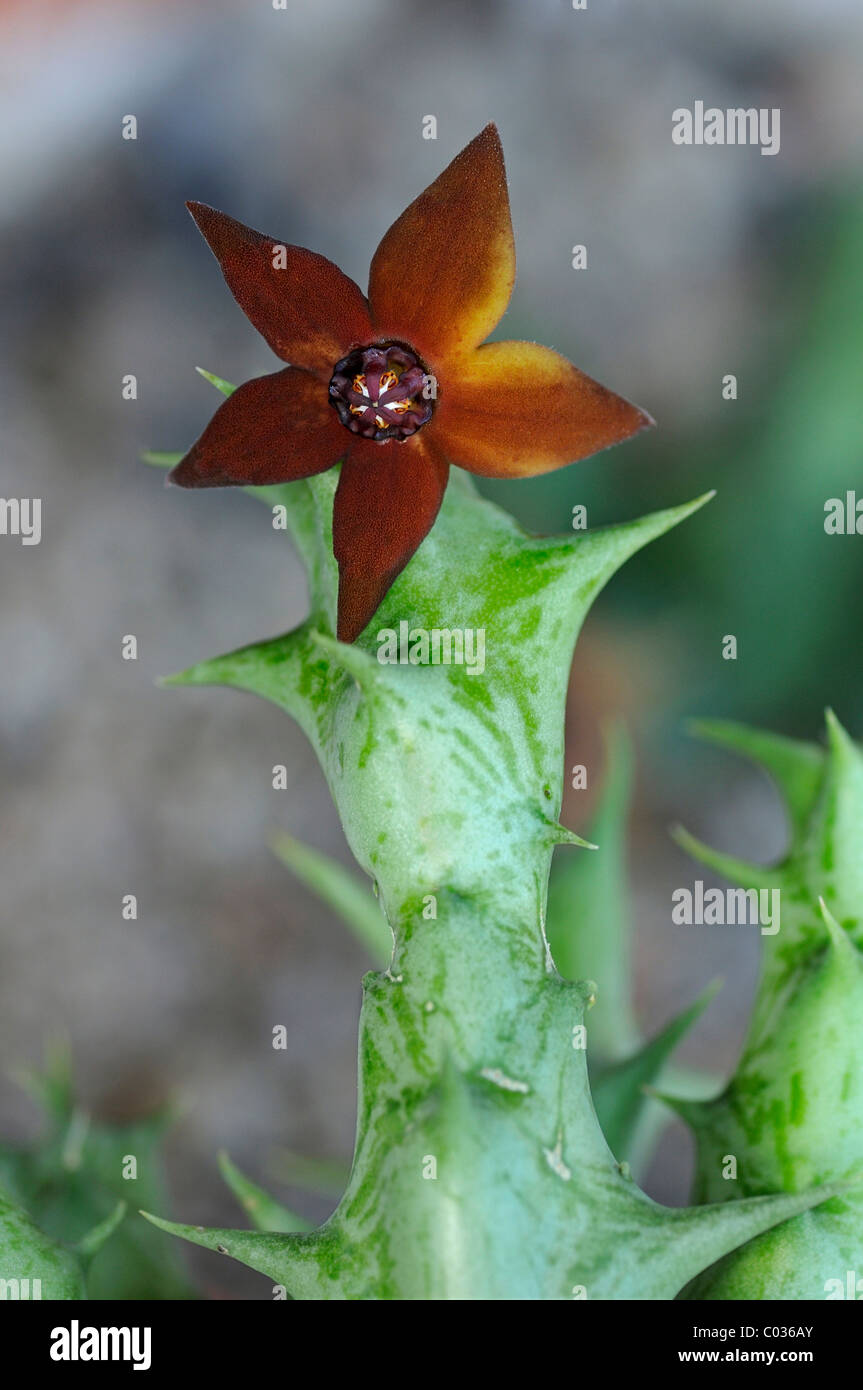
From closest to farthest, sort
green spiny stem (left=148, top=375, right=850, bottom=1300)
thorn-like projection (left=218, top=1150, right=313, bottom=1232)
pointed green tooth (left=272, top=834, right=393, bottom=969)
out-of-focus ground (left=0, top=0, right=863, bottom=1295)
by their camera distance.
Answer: green spiny stem (left=148, top=375, right=850, bottom=1300) → thorn-like projection (left=218, top=1150, right=313, bottom=1232) → pointed green tooth (left=272, top=834, right=393, bottom=969) → out-of-focus ground (left=0, top=0, right=863, bottom=1295)

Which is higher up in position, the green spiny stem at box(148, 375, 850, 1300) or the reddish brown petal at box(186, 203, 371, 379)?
the reddish brown petal at box(186, 203, 371, 379)

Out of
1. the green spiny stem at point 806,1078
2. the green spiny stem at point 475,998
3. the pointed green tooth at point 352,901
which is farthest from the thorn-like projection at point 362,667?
the pointed green tooth at point 352,901

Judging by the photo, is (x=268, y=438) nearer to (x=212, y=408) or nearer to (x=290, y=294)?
(x=290, y=294)

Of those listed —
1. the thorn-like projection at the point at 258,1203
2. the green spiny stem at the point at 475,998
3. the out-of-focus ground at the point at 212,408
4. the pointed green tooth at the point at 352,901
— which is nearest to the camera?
the green spiny stem at the point at 475,998

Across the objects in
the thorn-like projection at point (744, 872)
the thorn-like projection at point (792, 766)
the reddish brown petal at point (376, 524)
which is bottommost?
the thorn-like projection at point (744, 872)

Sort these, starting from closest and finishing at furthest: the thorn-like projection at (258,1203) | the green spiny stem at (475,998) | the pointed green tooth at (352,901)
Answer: the green spiny stem at (475,998) → the thorn-like projection at (258,1203) → the pointed green tooth at (352,901)

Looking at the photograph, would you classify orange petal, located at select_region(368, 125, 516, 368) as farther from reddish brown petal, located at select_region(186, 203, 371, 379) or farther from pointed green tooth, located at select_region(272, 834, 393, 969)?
pointed green tooth, located at select_region(272, 834, 393, 969)

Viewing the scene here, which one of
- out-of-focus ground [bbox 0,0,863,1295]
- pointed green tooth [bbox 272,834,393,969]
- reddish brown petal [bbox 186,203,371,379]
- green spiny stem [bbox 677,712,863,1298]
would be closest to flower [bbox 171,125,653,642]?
reddish brown petal [bbox 186,203,371,379]

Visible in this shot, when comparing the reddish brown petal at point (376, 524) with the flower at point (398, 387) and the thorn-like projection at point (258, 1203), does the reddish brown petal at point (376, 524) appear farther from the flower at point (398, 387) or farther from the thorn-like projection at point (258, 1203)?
the thorn-like projection at point (258, 1203)

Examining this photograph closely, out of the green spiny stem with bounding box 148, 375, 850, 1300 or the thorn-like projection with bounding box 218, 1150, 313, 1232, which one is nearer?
the green spiny stem with bounding box 148, 375, 850, 1300
